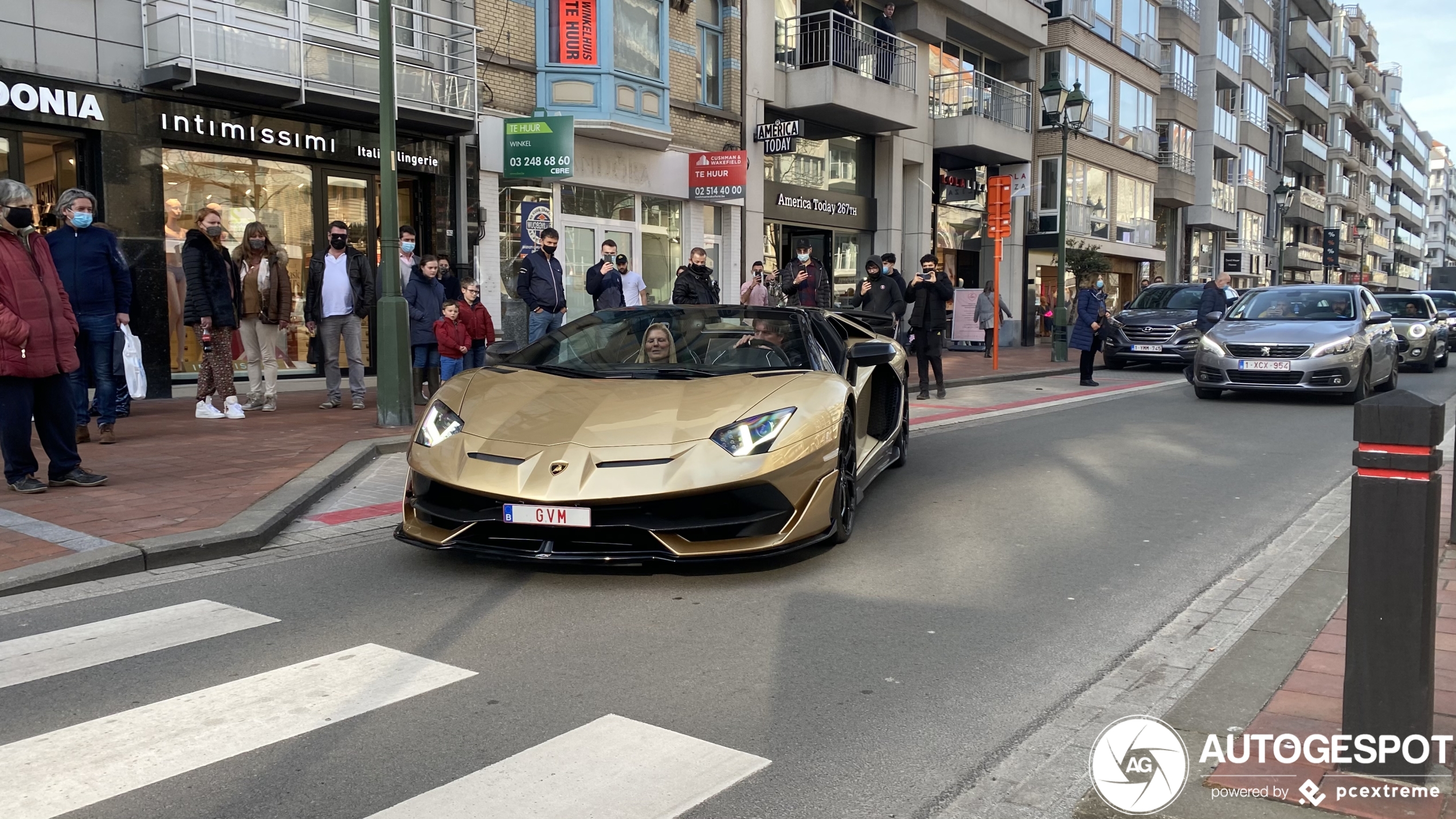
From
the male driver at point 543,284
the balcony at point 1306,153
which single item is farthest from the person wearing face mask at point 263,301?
the balcony at point 1306,153

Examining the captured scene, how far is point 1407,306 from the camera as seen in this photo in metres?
21.1

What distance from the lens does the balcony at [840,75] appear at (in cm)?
2325

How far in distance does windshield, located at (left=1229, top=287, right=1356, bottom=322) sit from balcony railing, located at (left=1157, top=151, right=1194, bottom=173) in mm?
30249

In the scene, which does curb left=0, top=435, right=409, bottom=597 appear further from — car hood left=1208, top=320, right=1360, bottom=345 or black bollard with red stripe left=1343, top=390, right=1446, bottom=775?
car hood left=1208, top=320, right=1360, bottom=345

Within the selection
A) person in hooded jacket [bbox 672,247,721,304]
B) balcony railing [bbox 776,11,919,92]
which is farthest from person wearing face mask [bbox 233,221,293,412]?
balcony railing [bbox 776,11,919,92]

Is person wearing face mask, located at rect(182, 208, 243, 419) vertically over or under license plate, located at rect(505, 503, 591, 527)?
over

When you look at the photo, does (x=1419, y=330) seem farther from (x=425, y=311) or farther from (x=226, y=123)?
(x=226, y=123)

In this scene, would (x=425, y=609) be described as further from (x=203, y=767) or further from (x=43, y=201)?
(x=43, y=201)

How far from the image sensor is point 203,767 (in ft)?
10.2

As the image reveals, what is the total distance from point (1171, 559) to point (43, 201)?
1259 centimetres

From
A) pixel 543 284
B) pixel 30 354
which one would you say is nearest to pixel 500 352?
pixel 30 354

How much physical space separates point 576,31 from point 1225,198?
40.2m

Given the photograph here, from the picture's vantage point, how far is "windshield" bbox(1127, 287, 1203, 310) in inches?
846

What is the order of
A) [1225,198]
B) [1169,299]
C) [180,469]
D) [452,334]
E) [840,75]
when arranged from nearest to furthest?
[180,469] → [452,334] → [1169,299] → [840,75] → [1225,198]
